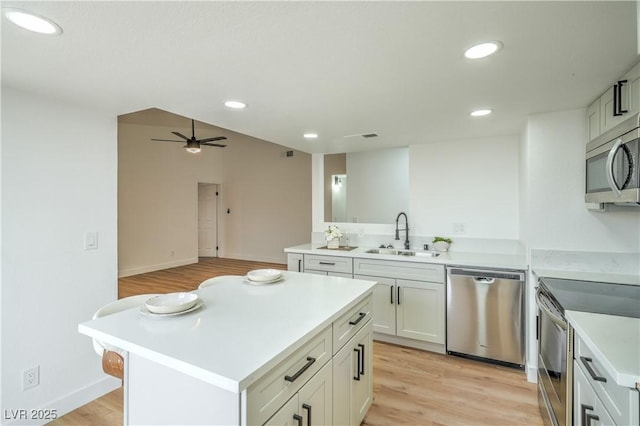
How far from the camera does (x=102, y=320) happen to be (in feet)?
4.58

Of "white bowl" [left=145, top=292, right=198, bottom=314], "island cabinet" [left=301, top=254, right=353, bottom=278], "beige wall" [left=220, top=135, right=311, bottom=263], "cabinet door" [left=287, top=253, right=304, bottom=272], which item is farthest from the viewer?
"beige wall" [left=220, top=135, right=311, bottom=263]

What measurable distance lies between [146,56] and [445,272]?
2799 mm

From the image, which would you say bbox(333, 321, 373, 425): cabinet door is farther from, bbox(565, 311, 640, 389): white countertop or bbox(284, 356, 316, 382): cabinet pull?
bbox(565, 311, 640, 389): white countertop

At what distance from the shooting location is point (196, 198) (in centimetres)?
743

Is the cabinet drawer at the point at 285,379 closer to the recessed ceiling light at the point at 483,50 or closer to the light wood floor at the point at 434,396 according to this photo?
the light wood floor at the point at 434,396

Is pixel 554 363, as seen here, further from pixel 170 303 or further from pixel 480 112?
pixel 170 303

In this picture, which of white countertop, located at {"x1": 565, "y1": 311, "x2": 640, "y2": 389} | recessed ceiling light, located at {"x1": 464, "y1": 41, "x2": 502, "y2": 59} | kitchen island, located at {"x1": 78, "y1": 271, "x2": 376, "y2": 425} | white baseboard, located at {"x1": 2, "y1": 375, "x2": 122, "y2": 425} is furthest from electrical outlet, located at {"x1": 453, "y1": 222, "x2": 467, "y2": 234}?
white baseboard, located at {"x1": 2, "y1": 375, "x2": 122, "y2": 425}

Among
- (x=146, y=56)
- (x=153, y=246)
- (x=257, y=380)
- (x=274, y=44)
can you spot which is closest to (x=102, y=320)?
(x=257, y=380)

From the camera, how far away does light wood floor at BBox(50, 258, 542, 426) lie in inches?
81.8

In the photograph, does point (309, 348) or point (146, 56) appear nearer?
point (309, 348)

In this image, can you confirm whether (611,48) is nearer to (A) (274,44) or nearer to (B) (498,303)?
(A) (274,44)

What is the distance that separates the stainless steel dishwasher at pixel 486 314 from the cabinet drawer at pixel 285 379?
6.15ft

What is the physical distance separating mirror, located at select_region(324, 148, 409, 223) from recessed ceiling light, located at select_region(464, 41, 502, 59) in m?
2.38

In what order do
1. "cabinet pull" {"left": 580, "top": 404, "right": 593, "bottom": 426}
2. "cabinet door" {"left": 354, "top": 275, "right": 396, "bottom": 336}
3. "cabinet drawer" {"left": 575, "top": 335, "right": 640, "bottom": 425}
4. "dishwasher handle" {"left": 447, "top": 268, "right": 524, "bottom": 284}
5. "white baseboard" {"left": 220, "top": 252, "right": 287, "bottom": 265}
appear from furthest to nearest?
"white baseboard" {"left": 220, "top": 252, "right": 287, "bottom": 265} < "cabinet door" {"left": 354, "top": 275, "right": 396, "bottom": 336} < "dishwasher handle" {"left": 447, "top": 268, "right": 524, "bottom": 284} < "cabinet pull" {"left": 580, "top": 404, "right": 593, "bottom": 426} < "cabinet drawer" {"left": 575, "top": 335, "right": 640, "bottom": 425}
